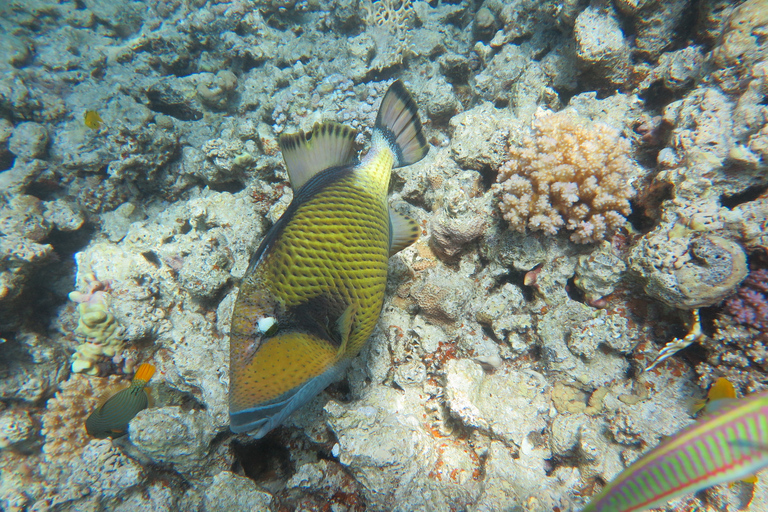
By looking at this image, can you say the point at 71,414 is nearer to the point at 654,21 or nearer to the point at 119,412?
the point at 119,412

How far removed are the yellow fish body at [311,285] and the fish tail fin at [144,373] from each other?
208cm

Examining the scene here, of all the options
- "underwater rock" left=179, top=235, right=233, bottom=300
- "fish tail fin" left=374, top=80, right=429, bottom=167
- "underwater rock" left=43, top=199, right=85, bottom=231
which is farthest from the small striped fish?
"underwater rock" left=43, top=199, right=85, bottom=231

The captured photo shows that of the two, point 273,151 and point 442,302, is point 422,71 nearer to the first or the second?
point 273,151

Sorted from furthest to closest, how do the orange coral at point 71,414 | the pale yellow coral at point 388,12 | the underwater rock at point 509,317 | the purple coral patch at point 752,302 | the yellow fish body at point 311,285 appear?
the pale yellow coral at point 388,12, the orange coral at point 71,414, the underwater rock at point 509,317, the purple coral patch at point 752,302, the yellow fish body at point 311,285

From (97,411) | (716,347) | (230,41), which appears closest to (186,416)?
(97,411)

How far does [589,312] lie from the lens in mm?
2066

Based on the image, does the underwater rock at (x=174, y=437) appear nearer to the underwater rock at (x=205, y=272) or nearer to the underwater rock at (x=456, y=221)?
the underwater rock at (x=205, y=272)

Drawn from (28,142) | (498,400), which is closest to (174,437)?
(498,400)

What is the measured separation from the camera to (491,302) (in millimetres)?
2273

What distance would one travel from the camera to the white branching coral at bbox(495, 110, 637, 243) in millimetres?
2090

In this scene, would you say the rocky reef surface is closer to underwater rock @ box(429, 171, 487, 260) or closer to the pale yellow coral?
underwater rock @ box(429, 171, 487, 260)

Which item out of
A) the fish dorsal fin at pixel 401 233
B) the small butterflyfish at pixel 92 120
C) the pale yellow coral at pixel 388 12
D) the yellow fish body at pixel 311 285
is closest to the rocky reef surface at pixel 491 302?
the fish dorsal fin at pixel 401 233

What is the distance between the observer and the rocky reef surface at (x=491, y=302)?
1.80m

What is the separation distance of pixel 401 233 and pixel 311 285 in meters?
0.78
